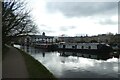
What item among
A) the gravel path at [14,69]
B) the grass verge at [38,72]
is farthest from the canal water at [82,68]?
the gravel path at [14,69]

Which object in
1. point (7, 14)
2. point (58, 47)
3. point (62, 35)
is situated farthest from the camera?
point (62, 35)

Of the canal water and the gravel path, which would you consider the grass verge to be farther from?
the canal water

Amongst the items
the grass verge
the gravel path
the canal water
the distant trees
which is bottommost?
the canal water

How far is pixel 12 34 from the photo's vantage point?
24344 mm

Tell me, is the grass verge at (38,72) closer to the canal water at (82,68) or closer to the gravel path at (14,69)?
the gravel path at (14,69)

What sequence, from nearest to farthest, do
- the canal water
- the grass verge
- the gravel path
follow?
the gravel path < the grass verge < the canal water

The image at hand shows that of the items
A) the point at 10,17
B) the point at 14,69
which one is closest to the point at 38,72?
the point at 14,69

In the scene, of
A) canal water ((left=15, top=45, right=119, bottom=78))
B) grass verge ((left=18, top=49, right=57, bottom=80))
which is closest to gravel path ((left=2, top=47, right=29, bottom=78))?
grass verge ((left=18, top=49, right=57, bottom=80))

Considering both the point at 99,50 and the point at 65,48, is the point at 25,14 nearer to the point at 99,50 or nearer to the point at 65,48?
the point at 99,50

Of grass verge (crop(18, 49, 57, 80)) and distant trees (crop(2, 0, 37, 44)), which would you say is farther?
distant trees (crop(2, 0, 37, 44))

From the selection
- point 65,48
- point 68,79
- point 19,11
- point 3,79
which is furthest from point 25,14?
point 65,48

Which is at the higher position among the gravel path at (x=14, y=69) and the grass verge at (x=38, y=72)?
the gravel path at (x=14, y=69)

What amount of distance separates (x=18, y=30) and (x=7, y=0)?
551 cm

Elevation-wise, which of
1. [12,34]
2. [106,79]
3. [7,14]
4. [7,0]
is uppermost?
[7,0]
